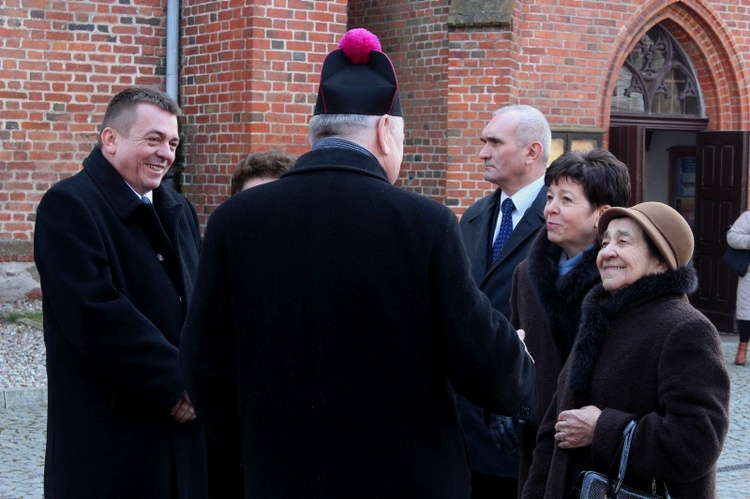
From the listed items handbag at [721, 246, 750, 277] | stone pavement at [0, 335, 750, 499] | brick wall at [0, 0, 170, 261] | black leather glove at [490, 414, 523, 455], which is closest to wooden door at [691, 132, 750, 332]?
handbag at [721, 246, 750, 277]

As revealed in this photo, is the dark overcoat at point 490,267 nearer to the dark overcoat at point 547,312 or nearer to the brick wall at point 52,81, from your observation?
the dark overcoat at point 547,312

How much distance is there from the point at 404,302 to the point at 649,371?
3.45 feet

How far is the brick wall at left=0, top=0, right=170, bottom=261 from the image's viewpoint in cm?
966

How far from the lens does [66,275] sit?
329cm

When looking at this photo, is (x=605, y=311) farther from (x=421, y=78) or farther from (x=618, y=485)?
(x=421, y=78)

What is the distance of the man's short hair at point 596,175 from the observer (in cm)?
373

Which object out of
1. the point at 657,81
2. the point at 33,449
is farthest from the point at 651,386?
the point at 657,81

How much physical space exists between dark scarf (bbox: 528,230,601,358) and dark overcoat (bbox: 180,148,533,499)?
3.94 feet

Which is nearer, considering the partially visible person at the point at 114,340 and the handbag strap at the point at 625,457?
the handbag strap at the point at 625,457

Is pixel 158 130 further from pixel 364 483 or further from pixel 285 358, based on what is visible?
pixel 364 483

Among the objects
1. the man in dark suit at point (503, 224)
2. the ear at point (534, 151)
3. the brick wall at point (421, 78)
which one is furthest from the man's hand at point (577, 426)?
the brick wall at point (421, 78)

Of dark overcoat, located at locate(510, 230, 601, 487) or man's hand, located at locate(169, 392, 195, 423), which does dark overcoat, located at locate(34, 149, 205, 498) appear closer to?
man's hand, located at locate(169, 392, 195, 423)

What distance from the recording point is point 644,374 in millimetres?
3074

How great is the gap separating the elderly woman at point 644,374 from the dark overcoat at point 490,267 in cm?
60
